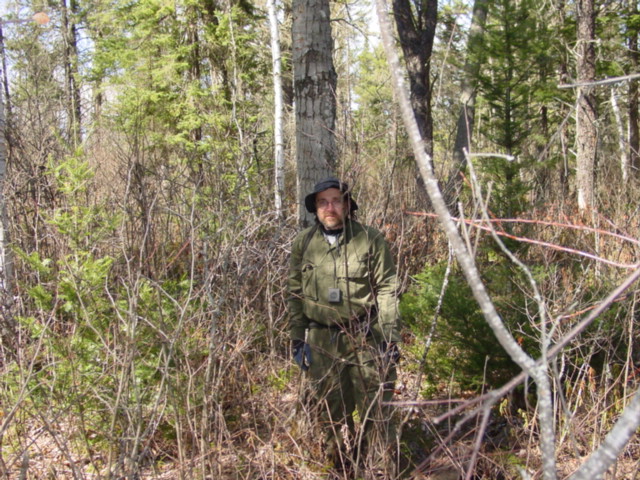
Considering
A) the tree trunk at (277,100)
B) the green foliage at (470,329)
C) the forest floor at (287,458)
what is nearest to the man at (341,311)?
the forest floor at (287,458)

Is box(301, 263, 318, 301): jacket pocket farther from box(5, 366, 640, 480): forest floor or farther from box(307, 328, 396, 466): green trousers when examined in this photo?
box(5, 366, 640, 480): forest floor

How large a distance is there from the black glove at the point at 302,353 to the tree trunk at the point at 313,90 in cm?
154

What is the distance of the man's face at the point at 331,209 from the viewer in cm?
309

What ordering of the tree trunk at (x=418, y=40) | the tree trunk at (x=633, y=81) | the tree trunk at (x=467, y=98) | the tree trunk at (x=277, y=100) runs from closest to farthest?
the tree trunk at (x=467, y=98) < the tree trunk at (x=277, y=100) < the tree trunk at (x=418, y=40) < the tree trunk at (x=633, y=81)

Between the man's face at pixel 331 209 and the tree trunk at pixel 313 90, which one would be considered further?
the tree trunk at pixel 313 90

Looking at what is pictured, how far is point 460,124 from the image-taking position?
10414 mm

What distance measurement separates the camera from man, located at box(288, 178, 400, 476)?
9.87ft

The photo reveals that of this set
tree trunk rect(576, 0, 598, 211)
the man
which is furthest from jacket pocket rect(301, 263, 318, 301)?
tree trunk rect(576, 0, 598, 211)

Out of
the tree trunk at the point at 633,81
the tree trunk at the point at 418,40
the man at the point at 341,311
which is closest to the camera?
the man at the point at 341,311

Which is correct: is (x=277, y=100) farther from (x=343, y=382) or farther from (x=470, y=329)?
(x=343, y=382)

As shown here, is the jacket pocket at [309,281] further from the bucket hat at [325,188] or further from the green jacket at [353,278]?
the bucket hat at [325,188]

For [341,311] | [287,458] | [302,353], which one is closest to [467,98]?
[341,311]

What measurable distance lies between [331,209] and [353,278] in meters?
0.44

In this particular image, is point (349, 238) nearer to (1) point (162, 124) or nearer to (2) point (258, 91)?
(2) point (258, 91)
